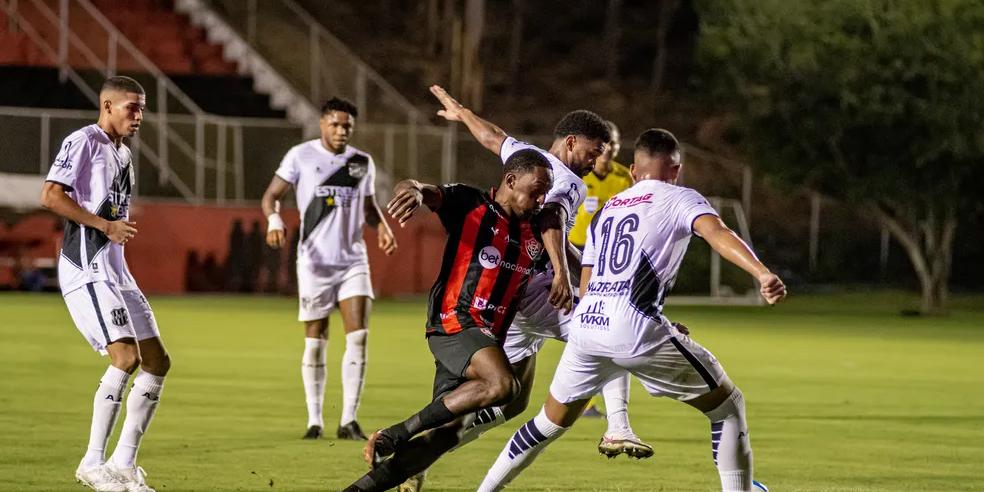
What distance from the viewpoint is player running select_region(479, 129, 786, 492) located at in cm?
765

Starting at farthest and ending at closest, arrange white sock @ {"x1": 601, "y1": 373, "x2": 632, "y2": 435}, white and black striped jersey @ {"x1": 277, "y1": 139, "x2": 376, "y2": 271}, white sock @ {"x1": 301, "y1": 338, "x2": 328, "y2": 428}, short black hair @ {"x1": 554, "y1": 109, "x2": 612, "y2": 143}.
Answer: white and black striped jersey @ {"x1": 277, "y1": 139, "x2": 376, "y2": 271}
white sock @ {"x1": 301, "y1": 338, "x2": 328, "y2": 428}
white sock @ {"x1": 601, "y1": 373, "x2": 632, "y2": 435}
short black hair @ {"x1": 554, "y1": 109, "x2": 612, "y2": 143}

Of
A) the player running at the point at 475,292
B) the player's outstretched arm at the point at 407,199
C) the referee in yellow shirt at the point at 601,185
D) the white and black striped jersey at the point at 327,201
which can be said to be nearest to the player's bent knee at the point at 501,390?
the player running at the point at 475,292

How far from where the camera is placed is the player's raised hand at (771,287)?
23.5ft

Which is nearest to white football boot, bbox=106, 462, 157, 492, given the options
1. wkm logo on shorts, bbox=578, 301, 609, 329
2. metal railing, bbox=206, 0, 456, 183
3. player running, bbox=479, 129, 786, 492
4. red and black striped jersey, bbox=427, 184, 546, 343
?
red and black striped jersey, bbox=427, 184, 546, 343

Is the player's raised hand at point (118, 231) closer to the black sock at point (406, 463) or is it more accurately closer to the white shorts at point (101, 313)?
the white shorts at point (101, 313)

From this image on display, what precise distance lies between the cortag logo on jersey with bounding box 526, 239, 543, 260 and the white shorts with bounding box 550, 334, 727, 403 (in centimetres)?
64

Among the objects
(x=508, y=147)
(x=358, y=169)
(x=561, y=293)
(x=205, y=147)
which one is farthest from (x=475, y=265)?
(x=205, y=147)

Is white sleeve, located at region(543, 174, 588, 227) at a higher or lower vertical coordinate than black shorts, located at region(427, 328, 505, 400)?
higher

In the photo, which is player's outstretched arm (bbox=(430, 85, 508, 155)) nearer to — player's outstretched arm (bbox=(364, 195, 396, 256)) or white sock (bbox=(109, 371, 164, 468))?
player's outstretched arm (bbox=(364, 195, 396, 256))

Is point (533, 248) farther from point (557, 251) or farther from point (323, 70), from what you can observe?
point (323, 70)

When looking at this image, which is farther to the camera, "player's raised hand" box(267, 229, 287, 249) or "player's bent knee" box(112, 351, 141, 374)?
"player's raised hand" box(267, 229, 287, 249)

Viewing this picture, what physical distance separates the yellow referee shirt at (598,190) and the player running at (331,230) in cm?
158

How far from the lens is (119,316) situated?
8758mm

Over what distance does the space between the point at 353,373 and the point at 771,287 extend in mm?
5066
